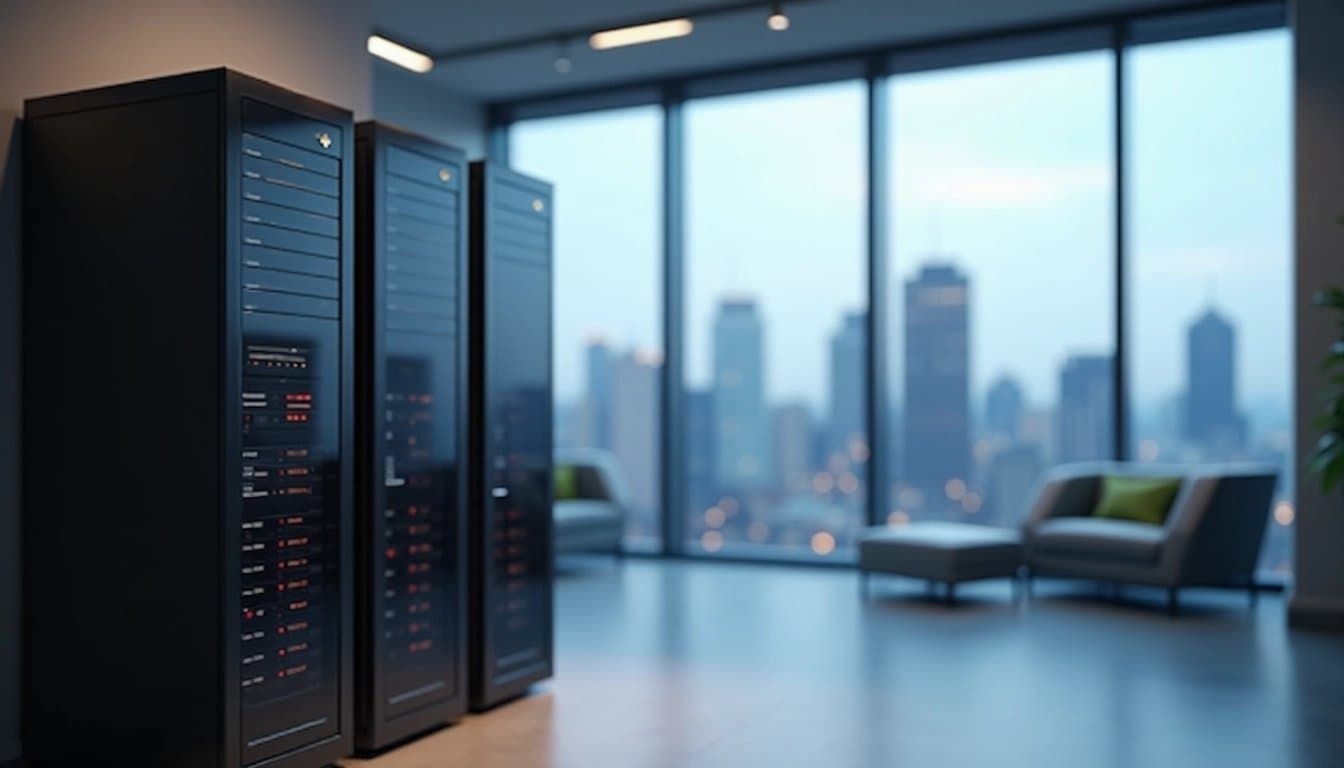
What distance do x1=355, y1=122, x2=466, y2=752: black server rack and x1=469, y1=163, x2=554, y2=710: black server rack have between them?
4.7 inches

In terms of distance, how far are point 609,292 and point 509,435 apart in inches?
183

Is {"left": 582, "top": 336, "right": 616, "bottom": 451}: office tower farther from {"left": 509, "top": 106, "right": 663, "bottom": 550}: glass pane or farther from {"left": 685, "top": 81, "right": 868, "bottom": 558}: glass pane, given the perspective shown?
{"left": 685, "top": 81, "right": 868, "bottom": 558}: glass pane

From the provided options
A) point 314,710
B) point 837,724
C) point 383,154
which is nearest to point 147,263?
point 383,154

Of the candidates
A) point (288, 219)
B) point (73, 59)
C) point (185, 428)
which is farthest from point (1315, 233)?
point (73, 59)

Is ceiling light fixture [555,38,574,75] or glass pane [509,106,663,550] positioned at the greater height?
ceiling light fixture [555,38,574,75]

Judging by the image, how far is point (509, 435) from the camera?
4707mm

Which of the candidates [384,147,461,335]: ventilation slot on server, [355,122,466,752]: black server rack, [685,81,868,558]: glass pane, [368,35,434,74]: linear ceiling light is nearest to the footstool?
[685,81,868,558]: glass pane

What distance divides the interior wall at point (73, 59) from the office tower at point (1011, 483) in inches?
207

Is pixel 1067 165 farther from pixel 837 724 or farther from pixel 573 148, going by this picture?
pixel 837 724

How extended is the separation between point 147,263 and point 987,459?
19.6 ft

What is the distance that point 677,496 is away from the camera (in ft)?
29.3

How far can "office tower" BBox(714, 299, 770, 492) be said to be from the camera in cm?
875

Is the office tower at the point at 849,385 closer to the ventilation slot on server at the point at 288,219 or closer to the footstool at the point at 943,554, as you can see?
the footstool at the point at 943,554

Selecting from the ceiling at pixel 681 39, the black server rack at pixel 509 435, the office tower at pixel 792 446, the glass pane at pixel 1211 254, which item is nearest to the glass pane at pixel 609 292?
the ceiling at pixel 681 39
